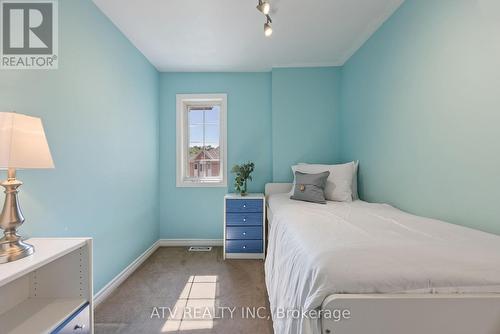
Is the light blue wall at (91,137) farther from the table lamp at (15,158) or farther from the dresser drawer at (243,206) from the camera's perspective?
the dresser drawer at (243,206)

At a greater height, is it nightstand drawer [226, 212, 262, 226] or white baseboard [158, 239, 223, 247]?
nightstand drawer [226, 212, 262, 226]

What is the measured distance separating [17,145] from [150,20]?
1.66 meters

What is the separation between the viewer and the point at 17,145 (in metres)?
0.94

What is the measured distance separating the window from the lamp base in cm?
217

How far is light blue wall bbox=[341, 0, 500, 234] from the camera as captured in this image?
1.19m

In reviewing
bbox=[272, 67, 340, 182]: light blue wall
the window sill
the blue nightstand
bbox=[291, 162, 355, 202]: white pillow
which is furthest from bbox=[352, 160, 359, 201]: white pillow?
the window sill

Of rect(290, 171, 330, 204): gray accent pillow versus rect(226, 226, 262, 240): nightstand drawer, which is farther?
rect(226, 226, 262, 240): nightstand drawer

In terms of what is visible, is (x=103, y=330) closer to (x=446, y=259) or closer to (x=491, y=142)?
(x=446, y=259)

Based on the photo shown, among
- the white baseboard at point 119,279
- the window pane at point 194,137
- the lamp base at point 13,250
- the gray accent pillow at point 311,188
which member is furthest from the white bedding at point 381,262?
the window pane at point 194,137

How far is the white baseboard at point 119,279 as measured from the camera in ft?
5.96

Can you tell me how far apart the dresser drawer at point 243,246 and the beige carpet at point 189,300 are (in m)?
0.15

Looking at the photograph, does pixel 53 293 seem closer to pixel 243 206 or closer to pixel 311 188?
pixel 243 206
